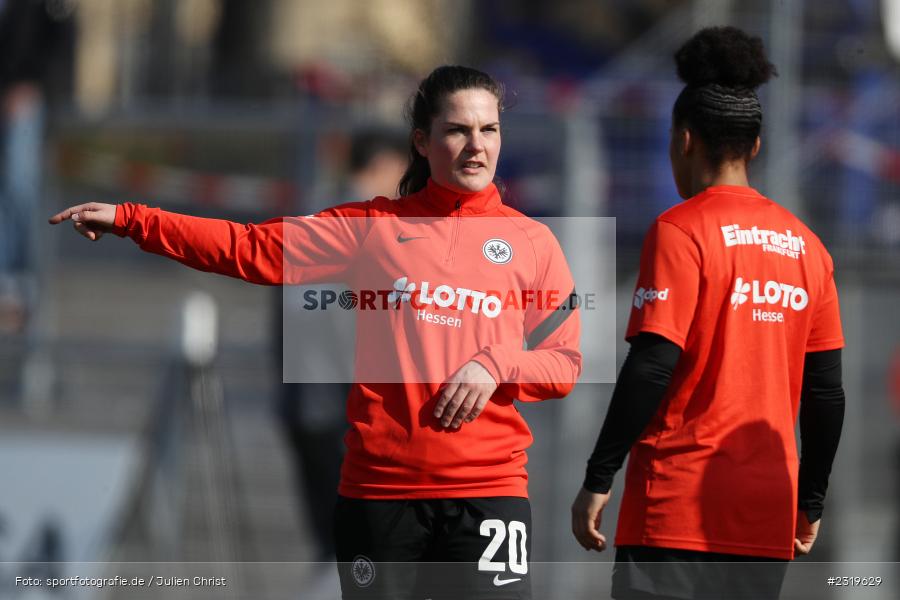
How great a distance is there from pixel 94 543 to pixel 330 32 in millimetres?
13817

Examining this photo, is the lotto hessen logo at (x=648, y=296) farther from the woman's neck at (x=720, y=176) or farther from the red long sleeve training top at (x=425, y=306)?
the woman's neck at (x=720, y=176)

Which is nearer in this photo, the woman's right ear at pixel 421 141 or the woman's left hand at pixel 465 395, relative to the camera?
the woman's left hand at pixel 465 395

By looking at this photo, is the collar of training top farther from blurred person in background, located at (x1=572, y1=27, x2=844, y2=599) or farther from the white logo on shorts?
the white logo on shorts

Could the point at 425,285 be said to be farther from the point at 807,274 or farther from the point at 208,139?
the point at 208,139

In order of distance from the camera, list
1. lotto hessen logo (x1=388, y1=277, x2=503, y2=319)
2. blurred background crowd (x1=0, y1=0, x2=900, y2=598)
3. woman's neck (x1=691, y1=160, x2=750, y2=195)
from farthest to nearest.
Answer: blurred background crowd (x1=0, y1=0, x2=900, y2=598)
woman's neck (x1=691, y1=160, x2=750, y2=195)
lotto hessen logo (x1=388, y1=277, x2=503, y2=319)

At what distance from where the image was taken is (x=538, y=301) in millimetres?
3258

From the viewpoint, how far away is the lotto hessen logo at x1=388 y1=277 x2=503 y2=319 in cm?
318

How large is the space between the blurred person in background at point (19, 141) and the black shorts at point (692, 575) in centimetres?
578

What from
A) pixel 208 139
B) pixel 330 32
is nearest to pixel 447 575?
pixel 208 139

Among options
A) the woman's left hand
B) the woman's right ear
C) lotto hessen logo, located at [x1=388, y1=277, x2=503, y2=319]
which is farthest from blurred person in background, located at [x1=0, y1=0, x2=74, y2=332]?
the woman's left hand

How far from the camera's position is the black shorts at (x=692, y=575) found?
3.12 meters

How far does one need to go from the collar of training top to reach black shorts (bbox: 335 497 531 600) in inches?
27.8

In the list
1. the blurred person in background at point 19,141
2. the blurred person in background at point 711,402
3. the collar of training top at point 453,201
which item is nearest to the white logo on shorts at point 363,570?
the blurred person in background at point 711,402

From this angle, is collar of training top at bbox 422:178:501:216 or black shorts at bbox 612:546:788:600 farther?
collar of training top at bbox 422:178:501:216
